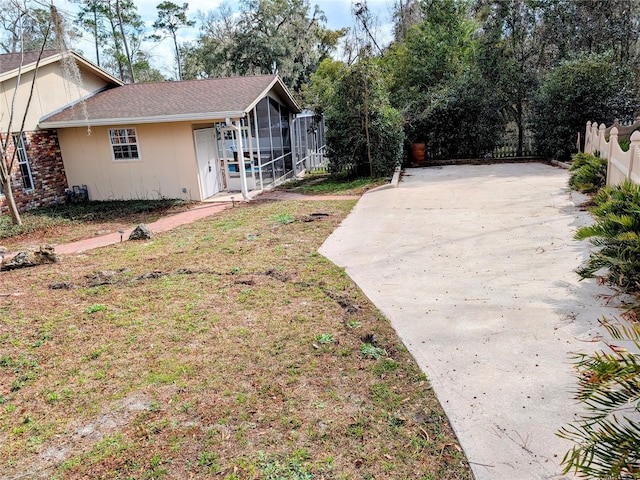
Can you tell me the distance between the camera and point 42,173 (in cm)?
1314

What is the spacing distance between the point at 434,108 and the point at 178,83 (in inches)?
372

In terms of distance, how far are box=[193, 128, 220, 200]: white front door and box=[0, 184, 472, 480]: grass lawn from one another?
277 inches

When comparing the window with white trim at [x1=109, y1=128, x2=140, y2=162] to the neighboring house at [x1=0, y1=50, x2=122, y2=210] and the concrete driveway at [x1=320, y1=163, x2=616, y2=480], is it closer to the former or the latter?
the neighboring house at [x1=0, y1=50, x2=122, y2=210]

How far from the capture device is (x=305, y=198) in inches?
508

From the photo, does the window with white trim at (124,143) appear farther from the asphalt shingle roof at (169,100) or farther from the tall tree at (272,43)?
the tall tree at (272,43)

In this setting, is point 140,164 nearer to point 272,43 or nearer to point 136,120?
point 136,120

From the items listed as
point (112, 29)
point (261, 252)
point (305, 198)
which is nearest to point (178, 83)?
point (305, 198)

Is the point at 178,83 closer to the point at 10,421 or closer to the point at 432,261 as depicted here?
the point at 432,261

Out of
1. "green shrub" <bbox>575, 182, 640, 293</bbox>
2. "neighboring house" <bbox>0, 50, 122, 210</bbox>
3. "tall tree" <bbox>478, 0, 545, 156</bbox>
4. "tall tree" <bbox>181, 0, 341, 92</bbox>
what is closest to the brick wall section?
"neighboring house" <bbox>0, 50, 122, 210</bbox>

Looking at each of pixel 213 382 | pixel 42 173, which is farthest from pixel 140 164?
pixel 213 382

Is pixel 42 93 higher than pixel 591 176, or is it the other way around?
pixel 42 93

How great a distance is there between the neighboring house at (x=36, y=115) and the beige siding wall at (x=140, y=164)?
546 mm

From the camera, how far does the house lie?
12.8 metres

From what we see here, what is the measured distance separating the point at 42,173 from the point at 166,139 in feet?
12.1
